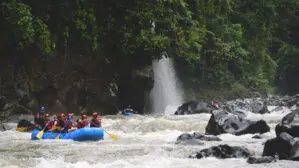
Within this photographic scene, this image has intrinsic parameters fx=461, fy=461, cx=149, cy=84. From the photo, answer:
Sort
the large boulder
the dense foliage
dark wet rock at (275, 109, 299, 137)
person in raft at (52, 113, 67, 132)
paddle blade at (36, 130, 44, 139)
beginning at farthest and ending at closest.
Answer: the dense foliage
person in raft at (52, 113, 67, 132)
paddle blade at (36, 130, 44, 139)
dark wet rock at (275, 109, 299, 137)
the large boulder

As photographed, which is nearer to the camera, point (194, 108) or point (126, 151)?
point (126, 151)

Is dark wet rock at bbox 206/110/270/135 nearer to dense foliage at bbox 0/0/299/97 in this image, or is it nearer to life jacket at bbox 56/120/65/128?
life jacket at bbox 56/120/65/128

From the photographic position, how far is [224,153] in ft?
30.5

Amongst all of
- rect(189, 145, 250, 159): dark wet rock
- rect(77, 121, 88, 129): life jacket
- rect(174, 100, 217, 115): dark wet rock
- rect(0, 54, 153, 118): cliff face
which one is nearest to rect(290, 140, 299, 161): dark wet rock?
rect(189, 145, 250, 159): dark wet rock

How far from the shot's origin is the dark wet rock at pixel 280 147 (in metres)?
9.02

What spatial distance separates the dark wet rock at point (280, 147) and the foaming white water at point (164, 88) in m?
15.0

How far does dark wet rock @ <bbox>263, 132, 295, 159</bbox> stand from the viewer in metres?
9.02

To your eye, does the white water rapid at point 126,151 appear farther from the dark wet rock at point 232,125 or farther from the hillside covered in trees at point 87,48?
the hillside covered in trees at point 87,48

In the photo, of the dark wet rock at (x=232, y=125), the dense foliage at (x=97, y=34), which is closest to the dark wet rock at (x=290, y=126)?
the dark wet rock at (x=232, y=125)

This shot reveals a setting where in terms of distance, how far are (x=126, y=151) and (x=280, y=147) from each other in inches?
133

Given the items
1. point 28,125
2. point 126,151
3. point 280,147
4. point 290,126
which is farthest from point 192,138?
point 28,125

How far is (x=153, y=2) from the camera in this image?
20562mm

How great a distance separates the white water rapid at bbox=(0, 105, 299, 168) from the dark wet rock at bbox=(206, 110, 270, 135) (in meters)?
0.29

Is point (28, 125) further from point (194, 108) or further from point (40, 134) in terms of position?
point (194, 108)
